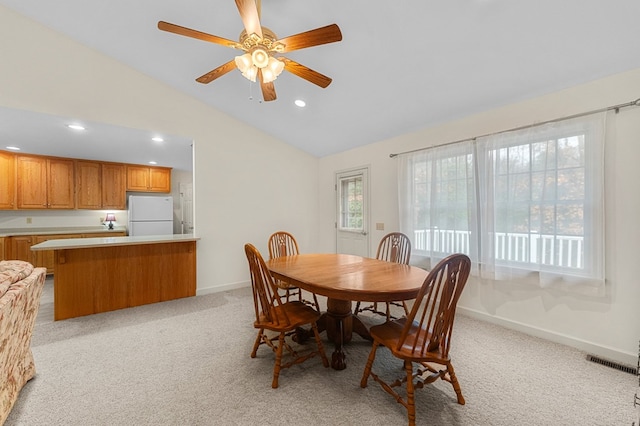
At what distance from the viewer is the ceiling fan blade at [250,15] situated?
4.65ft

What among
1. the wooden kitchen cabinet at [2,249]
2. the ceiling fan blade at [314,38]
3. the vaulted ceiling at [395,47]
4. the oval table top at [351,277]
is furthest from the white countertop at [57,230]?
the ceiling fan blade at [314,38]

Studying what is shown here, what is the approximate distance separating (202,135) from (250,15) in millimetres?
2562

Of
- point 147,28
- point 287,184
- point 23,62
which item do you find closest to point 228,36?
point 147,28

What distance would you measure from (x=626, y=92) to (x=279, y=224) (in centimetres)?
419

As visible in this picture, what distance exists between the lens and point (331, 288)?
5.43 feet

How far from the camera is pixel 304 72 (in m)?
1.98

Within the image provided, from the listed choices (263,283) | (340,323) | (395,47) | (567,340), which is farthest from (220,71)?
(567,340)

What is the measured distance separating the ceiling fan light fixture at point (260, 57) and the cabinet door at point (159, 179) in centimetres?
484

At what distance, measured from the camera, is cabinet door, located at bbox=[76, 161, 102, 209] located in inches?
185

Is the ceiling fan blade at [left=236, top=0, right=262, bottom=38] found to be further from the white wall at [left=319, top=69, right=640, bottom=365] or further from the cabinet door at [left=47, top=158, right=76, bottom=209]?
the cabinet door at [left=47, top=158, right=76, bottom=209]

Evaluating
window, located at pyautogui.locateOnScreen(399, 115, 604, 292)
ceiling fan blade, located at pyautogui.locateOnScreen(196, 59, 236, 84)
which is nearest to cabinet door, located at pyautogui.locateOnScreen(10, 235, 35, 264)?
→ ceiling fan blade, located at pyautogui.locateOnScreen(196, 59, 236, 84)

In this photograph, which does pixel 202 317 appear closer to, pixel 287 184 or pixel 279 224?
pixel 279 224

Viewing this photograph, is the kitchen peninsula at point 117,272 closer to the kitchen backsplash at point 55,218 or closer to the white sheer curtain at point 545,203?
the kitchen backsplash at point 55,218

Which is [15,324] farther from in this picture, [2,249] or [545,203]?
[2,249]
